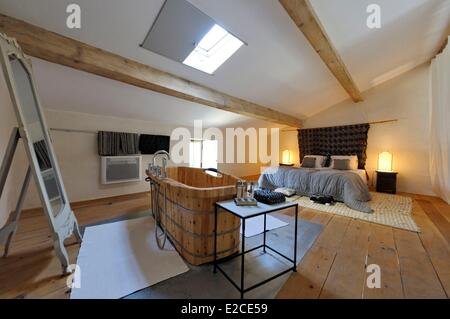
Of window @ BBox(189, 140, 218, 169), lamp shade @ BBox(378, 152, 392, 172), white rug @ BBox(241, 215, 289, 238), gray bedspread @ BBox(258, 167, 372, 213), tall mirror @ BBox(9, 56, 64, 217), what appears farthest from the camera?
window @ BBox(189, 140, 218, 169)

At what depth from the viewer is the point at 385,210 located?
3127mm

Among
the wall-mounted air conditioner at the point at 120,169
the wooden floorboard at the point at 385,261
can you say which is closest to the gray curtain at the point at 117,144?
the wall-mounted air conditioner at the point at 120,169

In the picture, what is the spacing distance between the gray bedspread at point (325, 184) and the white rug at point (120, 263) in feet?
9.95

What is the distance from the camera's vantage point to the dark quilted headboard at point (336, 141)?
197 inches

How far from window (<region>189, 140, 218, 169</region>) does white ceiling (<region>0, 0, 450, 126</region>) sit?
36.0 inches

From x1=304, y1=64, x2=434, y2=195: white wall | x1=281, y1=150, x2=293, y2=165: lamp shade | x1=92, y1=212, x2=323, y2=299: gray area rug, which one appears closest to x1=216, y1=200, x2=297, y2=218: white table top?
x1=92, y1=212, x2=323, y2=299: gray area rug

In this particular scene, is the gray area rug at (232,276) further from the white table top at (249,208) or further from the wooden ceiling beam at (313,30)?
the wooden ceiling beam at (313,30)

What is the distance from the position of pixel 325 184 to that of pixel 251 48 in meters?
2.87

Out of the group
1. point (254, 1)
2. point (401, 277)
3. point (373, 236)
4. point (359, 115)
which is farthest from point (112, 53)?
point (359, 115)

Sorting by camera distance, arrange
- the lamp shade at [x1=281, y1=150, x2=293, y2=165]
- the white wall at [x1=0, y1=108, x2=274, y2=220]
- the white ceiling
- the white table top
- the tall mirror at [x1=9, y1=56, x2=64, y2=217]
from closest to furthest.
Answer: the white table top, the tall mirror at [x1=9, y1=56, x2=64, y2=217], the white ceiling, the white wall at [x1=0, y1=108, x2=274, y2=220], the lamp shade at [x1=281, y1=150, x2=293, y2=165]

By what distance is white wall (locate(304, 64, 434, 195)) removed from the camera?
4301 millimetres

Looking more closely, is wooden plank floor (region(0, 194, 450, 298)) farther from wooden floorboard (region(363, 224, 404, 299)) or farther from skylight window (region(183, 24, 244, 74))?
skylight window (region(183, 24, 244, 74))

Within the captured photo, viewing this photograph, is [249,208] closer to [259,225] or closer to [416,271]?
[259,225]

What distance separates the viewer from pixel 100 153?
3471 mm
